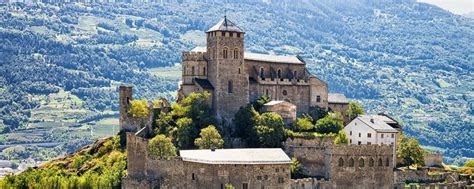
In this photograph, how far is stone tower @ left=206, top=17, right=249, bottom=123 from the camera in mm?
104562

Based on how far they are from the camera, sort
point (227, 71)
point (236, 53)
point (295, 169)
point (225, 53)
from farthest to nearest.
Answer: point (236, 53)
point (227, 71)
point (225, 53)
point (295, 169)

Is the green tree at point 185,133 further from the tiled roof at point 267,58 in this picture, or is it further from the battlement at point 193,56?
the tiled roof at point 267,58

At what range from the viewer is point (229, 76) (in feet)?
346

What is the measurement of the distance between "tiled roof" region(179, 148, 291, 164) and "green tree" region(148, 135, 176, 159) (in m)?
2.34

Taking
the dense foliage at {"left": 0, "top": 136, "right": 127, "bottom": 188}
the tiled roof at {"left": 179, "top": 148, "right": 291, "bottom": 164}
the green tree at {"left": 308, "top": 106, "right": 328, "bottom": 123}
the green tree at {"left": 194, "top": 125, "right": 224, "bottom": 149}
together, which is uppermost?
the green tree at {"left": 308, "top": 106, "right": 328, "bottom": 123}

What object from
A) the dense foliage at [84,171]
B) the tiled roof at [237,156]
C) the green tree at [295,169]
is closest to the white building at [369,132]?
the green tree at [295,169]

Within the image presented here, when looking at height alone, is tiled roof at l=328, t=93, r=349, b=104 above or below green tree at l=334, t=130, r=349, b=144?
above

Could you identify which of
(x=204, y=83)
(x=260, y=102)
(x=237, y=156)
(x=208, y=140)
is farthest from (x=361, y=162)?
(x=204, y=83)

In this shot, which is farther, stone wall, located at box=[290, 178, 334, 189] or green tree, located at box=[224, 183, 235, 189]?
stone wall, located at box=[290, 178, 334, 189]

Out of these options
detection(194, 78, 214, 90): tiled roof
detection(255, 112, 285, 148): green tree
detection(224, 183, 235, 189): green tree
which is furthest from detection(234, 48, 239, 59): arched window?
detection(224, 183, 235, 189): green tree

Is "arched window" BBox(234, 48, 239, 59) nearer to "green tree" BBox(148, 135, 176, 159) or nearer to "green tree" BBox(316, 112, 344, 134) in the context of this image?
"green tree" BBox(316, 112, 344, 134)

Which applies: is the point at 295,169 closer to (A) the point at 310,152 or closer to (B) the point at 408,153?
(A) the point at 310,152

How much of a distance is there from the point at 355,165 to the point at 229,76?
20.6 meters

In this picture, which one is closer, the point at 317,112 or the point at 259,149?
the point at 259,149
